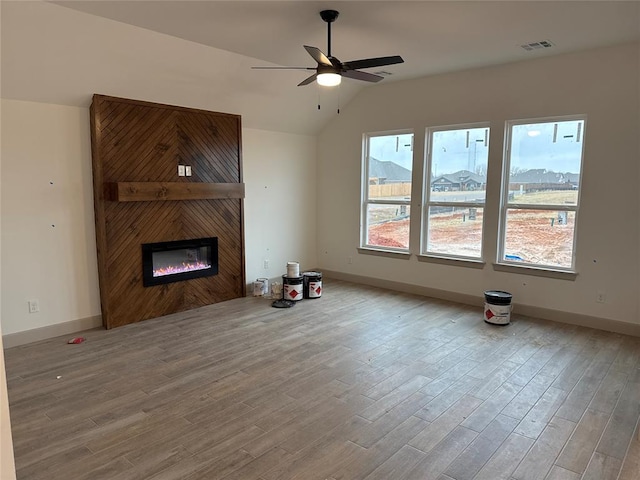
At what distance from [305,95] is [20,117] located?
336 cm

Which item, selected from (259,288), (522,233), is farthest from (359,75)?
(259,288)

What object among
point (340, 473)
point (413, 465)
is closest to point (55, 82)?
point (340, 473)

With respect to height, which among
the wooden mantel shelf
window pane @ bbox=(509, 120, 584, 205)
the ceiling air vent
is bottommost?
the wooden mantel shelf

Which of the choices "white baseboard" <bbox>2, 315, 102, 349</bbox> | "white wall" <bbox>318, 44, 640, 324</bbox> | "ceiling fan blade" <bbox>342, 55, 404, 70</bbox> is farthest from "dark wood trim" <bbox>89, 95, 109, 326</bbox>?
"white wall" <bbox>318, 44, 640, 324</bbox>

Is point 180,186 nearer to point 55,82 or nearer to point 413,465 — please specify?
point 55,82

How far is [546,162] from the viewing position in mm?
4914

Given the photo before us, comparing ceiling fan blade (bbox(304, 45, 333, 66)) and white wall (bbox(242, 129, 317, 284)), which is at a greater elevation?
ceiling fan blade (bbox(304, 45, 333, 66))

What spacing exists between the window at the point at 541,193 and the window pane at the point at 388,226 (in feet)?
4.61

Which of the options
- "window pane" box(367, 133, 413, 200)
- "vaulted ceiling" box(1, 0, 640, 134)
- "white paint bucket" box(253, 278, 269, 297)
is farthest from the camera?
"window pane" box(367, 133, 413, 200)

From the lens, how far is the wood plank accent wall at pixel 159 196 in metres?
4.52

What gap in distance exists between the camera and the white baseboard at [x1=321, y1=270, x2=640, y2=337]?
4539 mm

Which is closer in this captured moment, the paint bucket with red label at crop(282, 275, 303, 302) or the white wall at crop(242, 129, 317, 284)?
the paint bucket with red label at crop(282, 275, 303, 302)

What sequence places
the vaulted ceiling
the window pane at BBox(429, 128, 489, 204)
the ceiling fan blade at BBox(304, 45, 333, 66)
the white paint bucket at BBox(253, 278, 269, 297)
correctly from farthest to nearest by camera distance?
1. the white paint bucket at BBox(253, 278, 269, 297)
2. the window pane at BBox(429, 128, 489, 204)
3. the vaulted ceiling
4. the ceiling fan blade at BBox(304, 45, 333, 66)

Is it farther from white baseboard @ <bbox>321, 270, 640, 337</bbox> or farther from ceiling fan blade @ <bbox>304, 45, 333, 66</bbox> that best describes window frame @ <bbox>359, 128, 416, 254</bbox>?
ceiling fan blade @ <bbox>304, 45, 333, 66</bbox>
